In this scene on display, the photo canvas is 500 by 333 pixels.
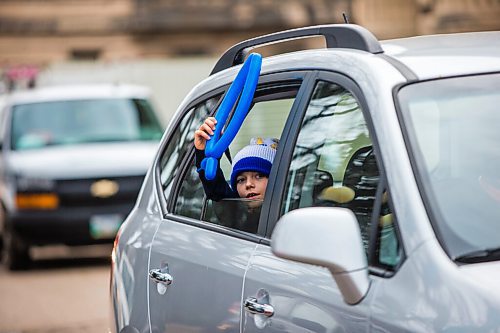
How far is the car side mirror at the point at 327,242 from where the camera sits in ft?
10.9

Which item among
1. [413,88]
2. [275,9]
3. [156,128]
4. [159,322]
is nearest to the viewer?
[413,88]

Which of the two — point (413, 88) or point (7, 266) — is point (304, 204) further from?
point (7, 266)

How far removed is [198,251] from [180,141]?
2.81ft

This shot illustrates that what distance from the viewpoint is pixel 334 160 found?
13.6ft

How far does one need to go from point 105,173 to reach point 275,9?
33240 millimetres

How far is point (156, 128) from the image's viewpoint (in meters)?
15.1

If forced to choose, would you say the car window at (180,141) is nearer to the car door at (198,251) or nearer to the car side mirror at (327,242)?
the car door at (198,251)

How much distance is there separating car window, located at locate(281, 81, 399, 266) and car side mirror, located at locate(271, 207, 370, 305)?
36 cm

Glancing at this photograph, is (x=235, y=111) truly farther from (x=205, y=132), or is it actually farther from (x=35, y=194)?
(x=35, y=194)

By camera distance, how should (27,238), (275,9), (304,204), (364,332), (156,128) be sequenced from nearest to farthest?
1. (364,332)
2. (304,204)
3. (27,238)
4. (156,128)
5. (275,9)

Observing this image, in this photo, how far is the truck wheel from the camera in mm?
14250

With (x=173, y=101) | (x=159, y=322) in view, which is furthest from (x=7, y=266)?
(x=173, y=101)

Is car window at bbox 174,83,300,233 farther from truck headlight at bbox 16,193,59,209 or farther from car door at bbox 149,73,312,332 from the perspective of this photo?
truck headlight at bbox 16,193,59,209

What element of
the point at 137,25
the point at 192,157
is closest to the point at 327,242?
the point at 192,157
